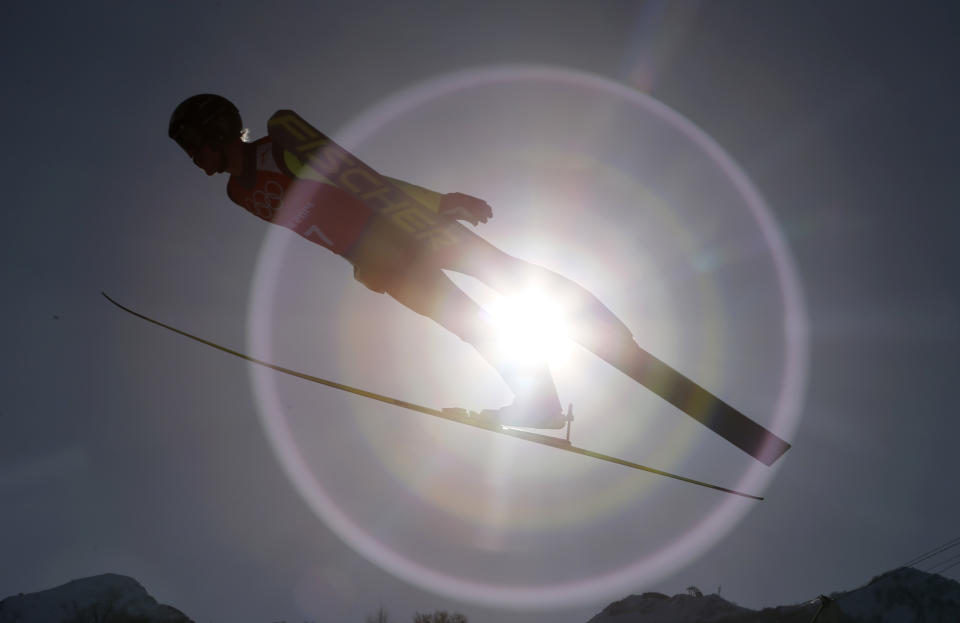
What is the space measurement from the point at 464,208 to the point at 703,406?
3175 mm

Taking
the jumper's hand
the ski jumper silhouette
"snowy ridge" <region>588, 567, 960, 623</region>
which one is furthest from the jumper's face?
"snowy ridge" <region>588, 567, 960, 623</region>

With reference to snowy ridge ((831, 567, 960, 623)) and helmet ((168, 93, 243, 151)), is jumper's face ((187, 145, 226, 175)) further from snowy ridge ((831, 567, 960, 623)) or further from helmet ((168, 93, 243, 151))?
snowy ridge ((831, 567, 960, 623))

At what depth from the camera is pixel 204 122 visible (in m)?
8.02

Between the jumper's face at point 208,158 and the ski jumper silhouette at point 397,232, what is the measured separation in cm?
1

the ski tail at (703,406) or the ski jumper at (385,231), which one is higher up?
the ski jumper at (385,231)

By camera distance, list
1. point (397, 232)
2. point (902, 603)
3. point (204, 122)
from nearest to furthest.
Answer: point (397, 232), point (204, 122), point (902, 603)

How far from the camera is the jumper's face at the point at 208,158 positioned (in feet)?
26.3

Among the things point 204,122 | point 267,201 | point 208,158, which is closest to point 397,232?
point 267,201

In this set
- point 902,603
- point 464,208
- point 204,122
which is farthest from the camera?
point 902,603

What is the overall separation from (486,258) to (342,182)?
4.92 feet

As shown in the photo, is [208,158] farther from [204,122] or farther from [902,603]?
[902,603]

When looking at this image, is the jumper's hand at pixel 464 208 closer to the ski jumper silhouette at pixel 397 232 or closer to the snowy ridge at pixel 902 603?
the ski jumper silhouette at pixel 397 232

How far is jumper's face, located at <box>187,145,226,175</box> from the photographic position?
803 centimetres

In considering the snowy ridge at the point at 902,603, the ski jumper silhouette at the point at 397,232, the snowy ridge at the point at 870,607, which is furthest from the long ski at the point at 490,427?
the snowy ridge at the point at 902,603
